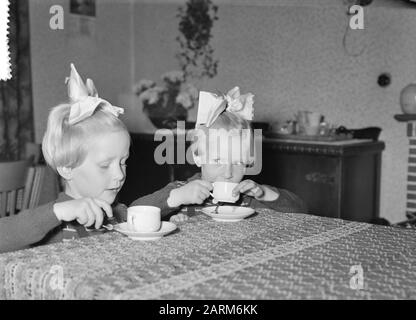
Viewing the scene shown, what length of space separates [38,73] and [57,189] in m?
1.46

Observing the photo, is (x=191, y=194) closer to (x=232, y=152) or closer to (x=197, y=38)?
(x=232, y=152)

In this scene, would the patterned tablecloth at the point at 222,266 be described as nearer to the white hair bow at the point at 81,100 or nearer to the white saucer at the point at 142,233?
the white saucer at the point at 142,233

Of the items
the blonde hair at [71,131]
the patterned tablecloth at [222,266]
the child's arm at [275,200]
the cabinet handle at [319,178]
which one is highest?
the blonde hair at [71,131]

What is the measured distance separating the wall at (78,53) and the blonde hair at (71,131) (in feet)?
8.97

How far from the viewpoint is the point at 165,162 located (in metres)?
4.06

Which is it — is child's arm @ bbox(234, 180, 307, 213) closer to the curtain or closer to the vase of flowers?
the vase of flowers

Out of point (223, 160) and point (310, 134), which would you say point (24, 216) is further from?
point (310, 134)

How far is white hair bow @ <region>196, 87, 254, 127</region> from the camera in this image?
1724mm

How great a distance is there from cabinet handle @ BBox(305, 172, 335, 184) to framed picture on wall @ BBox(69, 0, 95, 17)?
2.25m

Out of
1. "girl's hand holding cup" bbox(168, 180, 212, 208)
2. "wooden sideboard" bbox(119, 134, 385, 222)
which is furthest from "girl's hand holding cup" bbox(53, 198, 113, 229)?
"wooden sideboard" bbox(119, 134, 385, 222)

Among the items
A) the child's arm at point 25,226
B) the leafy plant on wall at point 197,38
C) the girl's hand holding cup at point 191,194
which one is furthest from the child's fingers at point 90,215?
the leafy plant on wall at point 197,38

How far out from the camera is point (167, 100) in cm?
411

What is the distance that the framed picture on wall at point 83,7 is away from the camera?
4.36 metres

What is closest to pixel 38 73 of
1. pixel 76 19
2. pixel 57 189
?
pixel 76 19
